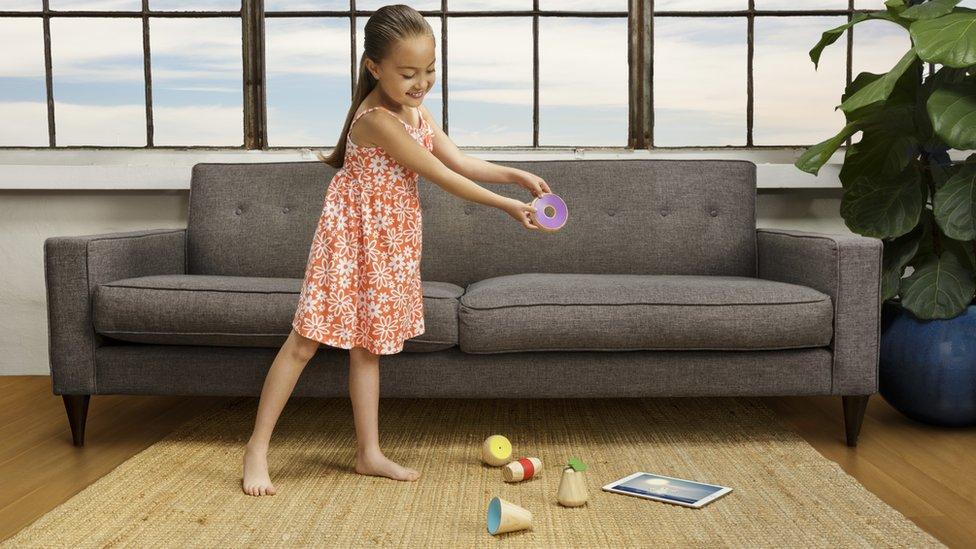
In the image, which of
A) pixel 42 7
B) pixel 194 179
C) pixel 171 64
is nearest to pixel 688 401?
pixel 194 179

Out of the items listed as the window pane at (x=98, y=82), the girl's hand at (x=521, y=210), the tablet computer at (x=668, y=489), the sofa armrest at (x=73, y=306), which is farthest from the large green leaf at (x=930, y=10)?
the window pane at (x=98, y=82)

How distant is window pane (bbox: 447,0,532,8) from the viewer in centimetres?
349

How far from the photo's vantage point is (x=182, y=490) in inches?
80.4

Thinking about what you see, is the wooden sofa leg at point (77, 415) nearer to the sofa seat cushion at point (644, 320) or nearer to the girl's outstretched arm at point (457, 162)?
the sofa seat cushion at point (644, 320)

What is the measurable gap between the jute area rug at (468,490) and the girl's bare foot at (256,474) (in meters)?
0.03

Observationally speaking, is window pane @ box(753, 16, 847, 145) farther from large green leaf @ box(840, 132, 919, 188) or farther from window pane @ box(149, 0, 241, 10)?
window pane @ box(149, 0, 241, 10)

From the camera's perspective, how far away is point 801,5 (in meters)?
3.48

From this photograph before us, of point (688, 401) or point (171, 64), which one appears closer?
point (688, 401)

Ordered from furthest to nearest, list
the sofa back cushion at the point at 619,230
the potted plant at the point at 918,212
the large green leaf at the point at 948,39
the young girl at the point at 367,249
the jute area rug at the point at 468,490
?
1. the sofa back cushion at the point at 619,230
2. the potted plant at the point at 918,212
3. the large green leaf at the point at 948,39
4. the young girl at the point at 367,249
5. the jute area rug at the point at 468,490

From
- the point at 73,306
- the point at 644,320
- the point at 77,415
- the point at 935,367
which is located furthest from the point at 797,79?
the point at 77,415

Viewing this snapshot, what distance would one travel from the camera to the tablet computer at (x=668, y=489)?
6.35ft

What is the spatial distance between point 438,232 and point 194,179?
89 centimetres

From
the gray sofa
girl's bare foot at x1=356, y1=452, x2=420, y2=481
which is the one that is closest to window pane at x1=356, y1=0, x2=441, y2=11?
the gray sofa

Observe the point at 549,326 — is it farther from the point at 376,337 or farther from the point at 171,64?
the point at 171,64
